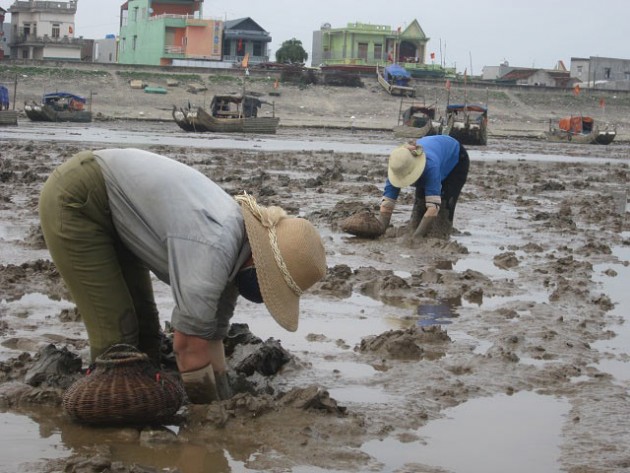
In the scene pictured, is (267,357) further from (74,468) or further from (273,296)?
(74,468)

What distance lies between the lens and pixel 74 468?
3889mm

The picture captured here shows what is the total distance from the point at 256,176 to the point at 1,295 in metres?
10.3

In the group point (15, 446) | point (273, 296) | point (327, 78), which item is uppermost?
point (327, 78)

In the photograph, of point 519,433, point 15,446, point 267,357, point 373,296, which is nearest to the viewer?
point 15,446

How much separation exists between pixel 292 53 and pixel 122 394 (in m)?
68.7

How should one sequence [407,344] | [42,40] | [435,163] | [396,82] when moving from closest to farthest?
[407,344], [435,163], [396,82], [42,40]

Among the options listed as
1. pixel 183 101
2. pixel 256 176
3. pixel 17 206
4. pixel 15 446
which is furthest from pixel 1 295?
pixel 183 101

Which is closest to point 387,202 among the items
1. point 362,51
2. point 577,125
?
point 577,125

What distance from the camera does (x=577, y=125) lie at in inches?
1980

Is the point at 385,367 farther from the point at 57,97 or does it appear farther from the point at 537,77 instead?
the point at 537,77

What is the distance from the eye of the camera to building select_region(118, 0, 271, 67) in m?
69.4

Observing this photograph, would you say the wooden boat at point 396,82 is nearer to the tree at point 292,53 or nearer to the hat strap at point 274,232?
the tree at point 292,53

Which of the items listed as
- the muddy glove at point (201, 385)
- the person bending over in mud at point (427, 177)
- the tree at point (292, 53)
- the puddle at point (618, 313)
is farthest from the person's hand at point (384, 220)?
the tree at point (292, 53)

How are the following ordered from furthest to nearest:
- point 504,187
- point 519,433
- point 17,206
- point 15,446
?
point 504,187 < point 17,206 < point 519,433 < point 15,446
